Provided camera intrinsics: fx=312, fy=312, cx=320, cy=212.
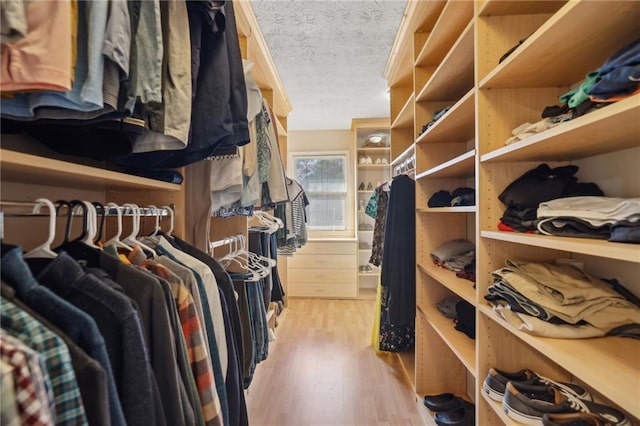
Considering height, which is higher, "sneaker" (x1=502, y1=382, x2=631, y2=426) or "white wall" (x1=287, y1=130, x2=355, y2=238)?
"white wall" (x1=287, y1=130, x2=355, y2=238)

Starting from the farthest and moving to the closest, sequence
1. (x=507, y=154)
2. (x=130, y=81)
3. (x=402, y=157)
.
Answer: (x=402, y=157), (x=507, y=154), (x=130, y=81)

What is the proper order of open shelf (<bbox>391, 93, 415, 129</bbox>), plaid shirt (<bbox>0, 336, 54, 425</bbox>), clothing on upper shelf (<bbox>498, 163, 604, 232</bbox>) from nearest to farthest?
plaid shirt (<bbox>0, 336, 54, 425</bbox>) < clothing on upper shelf (<bbox>498, 163, 604, 232</bbox>) < open shelf (<bbox>391, 93, 415, 129</bbox>)

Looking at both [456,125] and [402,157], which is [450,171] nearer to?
[456,125]

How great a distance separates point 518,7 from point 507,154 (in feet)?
1.81

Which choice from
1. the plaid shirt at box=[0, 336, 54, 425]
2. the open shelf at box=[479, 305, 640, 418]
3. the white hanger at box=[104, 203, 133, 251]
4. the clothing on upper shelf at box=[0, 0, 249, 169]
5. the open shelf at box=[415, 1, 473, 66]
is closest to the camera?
the plaid shirt at box=[0, 336, 54, 425]

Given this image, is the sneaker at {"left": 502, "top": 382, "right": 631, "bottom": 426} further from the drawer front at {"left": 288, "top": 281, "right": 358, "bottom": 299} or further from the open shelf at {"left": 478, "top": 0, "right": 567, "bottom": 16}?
the drawer front at {"left": 288, "top": 281, "right": 358, "bottom": 299}

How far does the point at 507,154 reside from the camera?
3.37 ft

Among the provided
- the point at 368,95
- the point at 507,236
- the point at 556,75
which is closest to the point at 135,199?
the point at 507,236

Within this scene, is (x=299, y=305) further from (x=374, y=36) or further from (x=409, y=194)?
(x=374, y=36)

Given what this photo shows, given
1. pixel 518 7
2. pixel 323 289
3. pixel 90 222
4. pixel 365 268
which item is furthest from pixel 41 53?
pixel 365 268

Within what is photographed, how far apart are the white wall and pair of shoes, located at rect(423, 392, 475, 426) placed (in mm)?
2922

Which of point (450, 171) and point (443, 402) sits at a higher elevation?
point (450, 171)

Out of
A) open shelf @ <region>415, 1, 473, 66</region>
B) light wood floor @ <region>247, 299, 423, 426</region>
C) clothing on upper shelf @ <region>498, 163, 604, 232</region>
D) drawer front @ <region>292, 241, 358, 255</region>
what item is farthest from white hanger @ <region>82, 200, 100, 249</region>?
drawer front @ <region>292, 241, 358, 255</region>

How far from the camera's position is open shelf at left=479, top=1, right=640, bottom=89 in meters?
0.75
